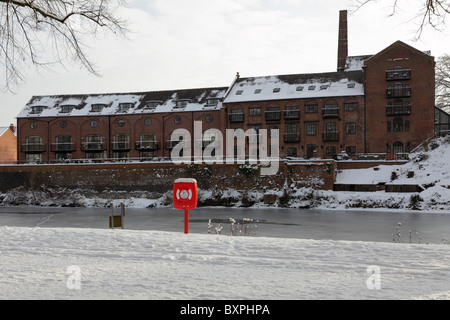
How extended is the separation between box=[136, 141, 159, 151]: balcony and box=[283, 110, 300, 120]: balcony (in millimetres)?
13772

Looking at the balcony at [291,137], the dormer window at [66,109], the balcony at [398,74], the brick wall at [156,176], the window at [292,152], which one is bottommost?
the brick wall at [156,176]

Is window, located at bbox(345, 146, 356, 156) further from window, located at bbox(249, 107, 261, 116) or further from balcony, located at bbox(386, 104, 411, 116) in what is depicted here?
window, located at bbox(249, 107, 261, 116)

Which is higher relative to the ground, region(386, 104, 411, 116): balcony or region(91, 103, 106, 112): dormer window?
region(91, 103, 106, 112): dormer window

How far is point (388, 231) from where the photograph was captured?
1903 centimetres

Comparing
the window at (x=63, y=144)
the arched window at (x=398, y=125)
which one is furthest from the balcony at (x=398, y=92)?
the window at (x=63, y=144)

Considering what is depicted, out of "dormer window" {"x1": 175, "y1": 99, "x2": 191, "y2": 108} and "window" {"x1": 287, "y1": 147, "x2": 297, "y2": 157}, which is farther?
"dormer window" {"x1": 175, "y1": 99, "x2": 191, "y2": 108}

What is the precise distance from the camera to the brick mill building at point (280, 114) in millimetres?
39312

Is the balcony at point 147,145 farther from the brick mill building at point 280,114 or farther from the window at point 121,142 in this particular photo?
the window at point 121,142

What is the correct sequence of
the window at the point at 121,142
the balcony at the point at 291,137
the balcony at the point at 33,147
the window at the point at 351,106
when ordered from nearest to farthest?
1. the window at the point at 351,106
2. the balcony at the point at 291,137
3. the window at the point at 121,142
4. the balcony at the point at 33,147

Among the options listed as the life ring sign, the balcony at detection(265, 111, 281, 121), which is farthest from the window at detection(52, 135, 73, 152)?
the life ring sign

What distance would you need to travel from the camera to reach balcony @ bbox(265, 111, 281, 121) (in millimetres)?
42281

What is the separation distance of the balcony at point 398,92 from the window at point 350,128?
13.0 ft

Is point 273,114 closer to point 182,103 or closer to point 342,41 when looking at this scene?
point 182,103

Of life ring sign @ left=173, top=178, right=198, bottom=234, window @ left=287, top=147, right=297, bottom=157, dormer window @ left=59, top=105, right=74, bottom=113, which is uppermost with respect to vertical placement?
dormer window @ left=59, top=105, right=74, bottom=113
